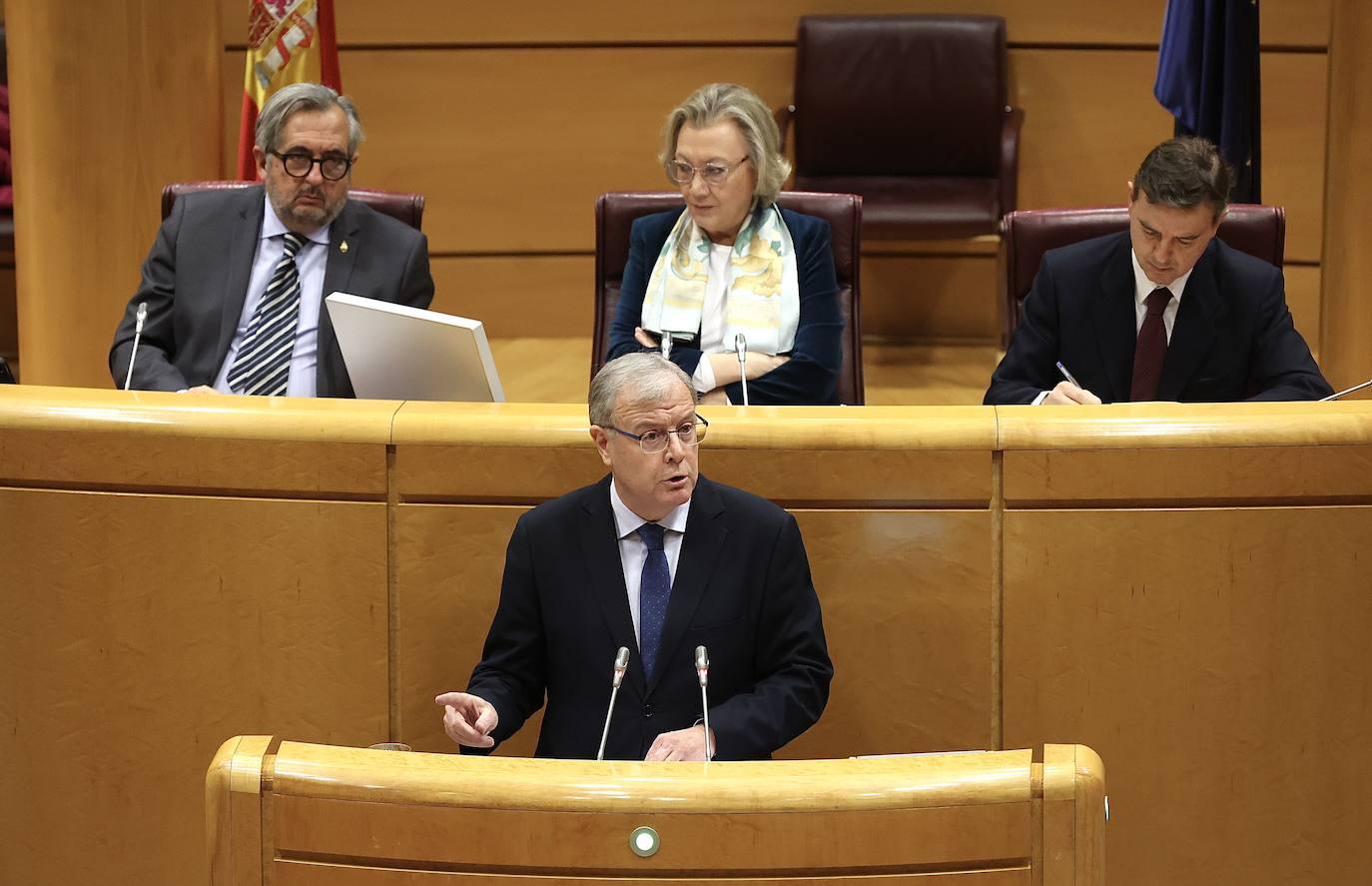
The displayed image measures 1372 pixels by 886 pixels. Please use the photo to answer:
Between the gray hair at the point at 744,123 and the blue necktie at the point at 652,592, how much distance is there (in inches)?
43.4

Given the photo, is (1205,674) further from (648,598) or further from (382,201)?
(382,201)

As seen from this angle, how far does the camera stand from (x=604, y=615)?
195cm

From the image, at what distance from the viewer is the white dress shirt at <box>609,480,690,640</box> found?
198 centimetres

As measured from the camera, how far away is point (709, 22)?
197 inches

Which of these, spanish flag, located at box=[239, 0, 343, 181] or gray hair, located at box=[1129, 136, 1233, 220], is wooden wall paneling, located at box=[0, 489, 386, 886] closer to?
gray hair, located at box=[1129, 136, 1233, 220]

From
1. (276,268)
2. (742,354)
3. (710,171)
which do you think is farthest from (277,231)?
(742,354)

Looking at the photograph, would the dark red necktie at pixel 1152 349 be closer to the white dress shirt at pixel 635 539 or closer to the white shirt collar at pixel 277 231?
the white dress shirt at pixel 635 539

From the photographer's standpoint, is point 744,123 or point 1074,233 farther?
point 1074,233

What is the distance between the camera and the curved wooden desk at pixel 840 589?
2045 mm

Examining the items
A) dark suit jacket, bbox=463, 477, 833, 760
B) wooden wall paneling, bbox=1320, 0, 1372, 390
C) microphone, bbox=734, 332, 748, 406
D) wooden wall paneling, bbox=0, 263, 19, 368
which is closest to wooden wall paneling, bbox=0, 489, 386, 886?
dark suit jacket, bbox=463, 477, 833, 760

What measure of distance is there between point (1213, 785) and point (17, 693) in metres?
1.54

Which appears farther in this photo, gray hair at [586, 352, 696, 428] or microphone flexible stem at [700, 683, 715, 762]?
gray hair at [586, 352, 696, 428]

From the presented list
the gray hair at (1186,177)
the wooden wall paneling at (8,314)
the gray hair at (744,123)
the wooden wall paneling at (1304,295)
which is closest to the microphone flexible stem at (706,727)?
the gray hair at (1186,177)

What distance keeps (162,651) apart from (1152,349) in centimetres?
159
